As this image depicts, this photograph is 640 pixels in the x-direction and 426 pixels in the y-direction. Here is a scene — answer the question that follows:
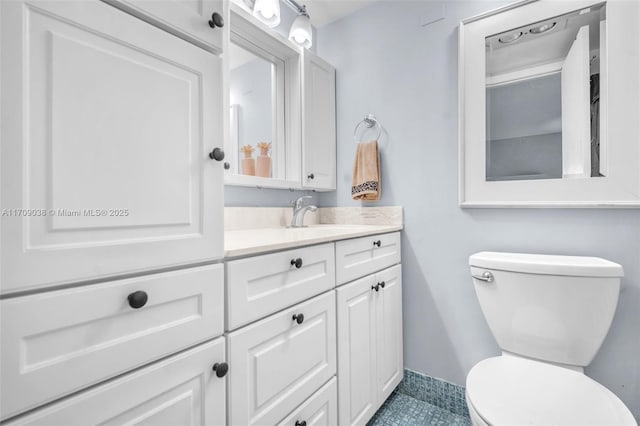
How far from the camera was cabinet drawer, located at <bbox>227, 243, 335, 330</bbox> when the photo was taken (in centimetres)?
79

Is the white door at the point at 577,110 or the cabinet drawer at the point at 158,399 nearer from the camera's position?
the cabinet drawer at the point at 158,399

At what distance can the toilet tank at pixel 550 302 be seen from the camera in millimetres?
1068

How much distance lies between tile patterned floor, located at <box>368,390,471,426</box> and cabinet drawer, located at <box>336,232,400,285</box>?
719mm

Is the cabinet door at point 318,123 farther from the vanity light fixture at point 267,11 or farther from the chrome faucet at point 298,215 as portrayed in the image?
the vanity light fixture at point 267,11

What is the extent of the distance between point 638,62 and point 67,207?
6.05 ft

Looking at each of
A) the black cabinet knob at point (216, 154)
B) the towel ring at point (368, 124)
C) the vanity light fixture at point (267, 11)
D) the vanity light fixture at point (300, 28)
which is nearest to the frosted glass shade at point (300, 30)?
the vanity light fixture at point (300, 28)

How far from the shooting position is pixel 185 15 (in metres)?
0.71

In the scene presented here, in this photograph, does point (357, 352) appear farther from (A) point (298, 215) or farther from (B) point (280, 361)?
(A) point (298, 215)

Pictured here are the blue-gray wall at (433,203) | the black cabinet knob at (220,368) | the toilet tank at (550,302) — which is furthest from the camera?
the blue-gray wall at (433,203)

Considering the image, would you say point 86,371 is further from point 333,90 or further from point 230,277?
point 333,90

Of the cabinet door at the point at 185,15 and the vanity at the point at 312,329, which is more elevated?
the cabinet door at the point at 185,15

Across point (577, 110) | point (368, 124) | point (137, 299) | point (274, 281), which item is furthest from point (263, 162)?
point (577, 110)

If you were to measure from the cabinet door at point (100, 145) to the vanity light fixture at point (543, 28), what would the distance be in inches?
56.7

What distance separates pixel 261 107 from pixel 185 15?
3.16 ft
